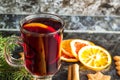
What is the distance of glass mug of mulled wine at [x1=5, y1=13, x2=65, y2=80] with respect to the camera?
3.34 ft

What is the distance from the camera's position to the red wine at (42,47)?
102cm

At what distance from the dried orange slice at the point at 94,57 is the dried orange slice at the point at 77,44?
2 centimetres

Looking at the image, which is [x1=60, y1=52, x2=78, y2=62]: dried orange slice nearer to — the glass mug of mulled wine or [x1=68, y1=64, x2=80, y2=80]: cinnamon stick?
[x1=68, y1=64, x2=80, y2=80]: cinnamon stick

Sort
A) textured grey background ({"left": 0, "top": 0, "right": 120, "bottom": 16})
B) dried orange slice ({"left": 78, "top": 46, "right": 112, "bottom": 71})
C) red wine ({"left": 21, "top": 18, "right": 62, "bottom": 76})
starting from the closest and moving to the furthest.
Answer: red wine ({"left": 21, "top": 18, "right": 62, "bottom": 76})
dried orange slice ({"left": 78, "top": 46, "right": 112, "bottom": 71})
textured grey background ({"left": 0, "top": 0, "right": 120, "bottom": 16})

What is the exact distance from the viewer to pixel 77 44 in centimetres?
141

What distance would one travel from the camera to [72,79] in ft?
4.04

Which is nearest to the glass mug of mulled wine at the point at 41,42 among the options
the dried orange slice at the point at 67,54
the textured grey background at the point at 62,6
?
the dried orange slice at the point at 67,54

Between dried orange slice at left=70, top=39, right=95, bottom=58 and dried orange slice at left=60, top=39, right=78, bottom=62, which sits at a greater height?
dried orange slice at left=70, top=39, right=95, bottom=58

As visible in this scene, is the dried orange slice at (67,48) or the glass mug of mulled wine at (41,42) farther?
the dried orange slice at (67,48)

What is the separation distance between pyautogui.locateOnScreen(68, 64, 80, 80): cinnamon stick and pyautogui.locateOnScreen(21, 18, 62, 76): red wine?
0.52ft

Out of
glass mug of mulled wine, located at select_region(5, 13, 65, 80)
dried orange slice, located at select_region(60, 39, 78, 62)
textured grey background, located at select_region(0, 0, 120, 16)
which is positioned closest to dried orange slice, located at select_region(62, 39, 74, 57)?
dried orange slice, located at select_region(60, 39, 78, 62)

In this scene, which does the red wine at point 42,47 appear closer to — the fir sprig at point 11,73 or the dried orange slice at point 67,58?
the fir sprig at point 11,73

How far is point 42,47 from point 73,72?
271 millimetres

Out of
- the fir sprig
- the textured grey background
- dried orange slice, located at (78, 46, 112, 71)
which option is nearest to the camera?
the fir sprig
